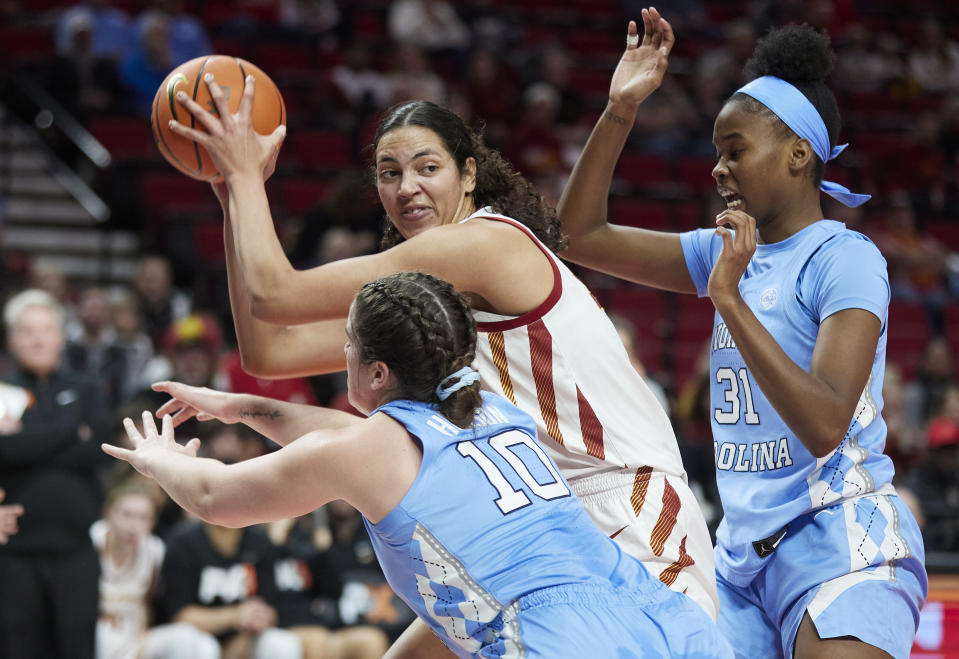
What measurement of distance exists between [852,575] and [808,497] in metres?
0.20

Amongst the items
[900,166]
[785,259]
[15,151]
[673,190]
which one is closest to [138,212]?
[15,151]

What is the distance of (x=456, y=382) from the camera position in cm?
240

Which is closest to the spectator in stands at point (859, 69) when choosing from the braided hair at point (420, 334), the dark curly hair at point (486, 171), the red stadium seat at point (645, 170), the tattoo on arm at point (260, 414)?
the red stadium seat at point (645, 170)

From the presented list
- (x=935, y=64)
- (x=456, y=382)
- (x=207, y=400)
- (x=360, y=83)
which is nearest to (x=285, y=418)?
(x=207, y=400)

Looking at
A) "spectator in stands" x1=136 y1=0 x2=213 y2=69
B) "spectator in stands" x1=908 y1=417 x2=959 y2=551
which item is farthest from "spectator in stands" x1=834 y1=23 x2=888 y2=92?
"spectator in stands" x1=136 y1=0 x2=213 y2=69

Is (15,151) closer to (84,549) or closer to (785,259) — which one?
(84,549)

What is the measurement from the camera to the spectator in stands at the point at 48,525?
17.9 ft

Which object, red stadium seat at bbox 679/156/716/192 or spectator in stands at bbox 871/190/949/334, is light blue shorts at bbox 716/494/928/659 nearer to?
spectator in stands at bbox 871/190/949/334

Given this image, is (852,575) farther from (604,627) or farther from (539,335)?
(539,335)

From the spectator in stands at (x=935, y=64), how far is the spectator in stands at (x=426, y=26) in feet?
16.8

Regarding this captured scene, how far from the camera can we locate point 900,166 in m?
11.6

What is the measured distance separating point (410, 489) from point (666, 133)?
31.5ft

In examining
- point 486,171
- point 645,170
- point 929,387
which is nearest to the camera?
point 486,171

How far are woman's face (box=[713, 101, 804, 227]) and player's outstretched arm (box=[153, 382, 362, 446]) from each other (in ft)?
3.55
